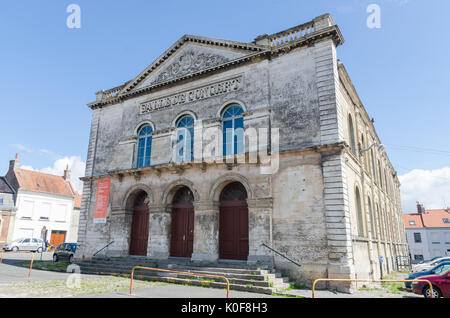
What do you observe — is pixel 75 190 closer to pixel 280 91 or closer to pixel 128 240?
pixel 128 240

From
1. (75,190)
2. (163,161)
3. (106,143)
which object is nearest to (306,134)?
(163,161)

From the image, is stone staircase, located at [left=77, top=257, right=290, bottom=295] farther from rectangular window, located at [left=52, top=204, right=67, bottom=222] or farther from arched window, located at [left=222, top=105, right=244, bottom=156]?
rectangular window, located at [left=52, top=204, right=67, bottom=222]

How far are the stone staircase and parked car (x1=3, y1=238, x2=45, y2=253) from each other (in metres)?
18.4

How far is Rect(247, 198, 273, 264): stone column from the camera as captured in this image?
12.1 meters

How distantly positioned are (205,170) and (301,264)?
5865 millimetres

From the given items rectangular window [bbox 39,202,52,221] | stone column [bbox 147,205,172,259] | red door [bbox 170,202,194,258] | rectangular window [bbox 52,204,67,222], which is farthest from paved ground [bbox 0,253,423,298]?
rectangular window [bbox 52,204,67,222]

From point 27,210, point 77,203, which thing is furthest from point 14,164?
point 77,203

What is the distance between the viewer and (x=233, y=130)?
14.6 meters

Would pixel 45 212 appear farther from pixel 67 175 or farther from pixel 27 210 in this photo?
pixel 67 175

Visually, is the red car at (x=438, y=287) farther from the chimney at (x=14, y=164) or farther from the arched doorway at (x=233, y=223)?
the chimney at (x=14, y=164)

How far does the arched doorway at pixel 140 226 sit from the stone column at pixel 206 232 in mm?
3743

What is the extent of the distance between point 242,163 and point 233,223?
2718 mm

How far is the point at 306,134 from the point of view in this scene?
496 inches
